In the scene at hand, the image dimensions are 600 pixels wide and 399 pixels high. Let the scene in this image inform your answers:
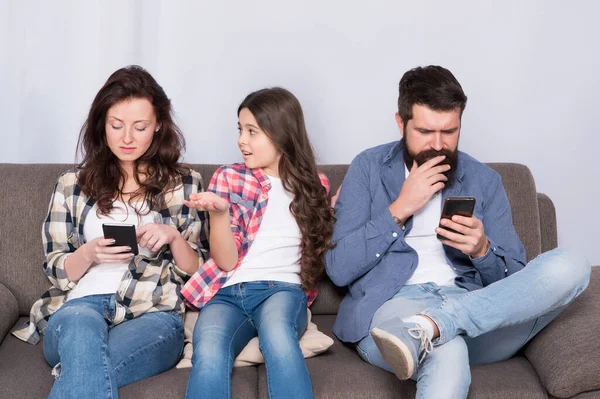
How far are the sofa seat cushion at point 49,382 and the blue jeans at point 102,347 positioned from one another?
0.13ft

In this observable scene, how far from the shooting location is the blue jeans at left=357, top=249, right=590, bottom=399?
215 centimetres

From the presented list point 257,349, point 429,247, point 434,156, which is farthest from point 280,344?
point 434,156

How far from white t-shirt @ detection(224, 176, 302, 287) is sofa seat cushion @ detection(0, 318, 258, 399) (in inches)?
13.2

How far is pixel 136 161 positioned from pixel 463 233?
1.10 metres

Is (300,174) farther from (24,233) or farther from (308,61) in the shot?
(24,233)

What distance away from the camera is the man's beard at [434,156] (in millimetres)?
2600

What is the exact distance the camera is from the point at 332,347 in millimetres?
2578

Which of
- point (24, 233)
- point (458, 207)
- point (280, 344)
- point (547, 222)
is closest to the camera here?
point (280, 344)

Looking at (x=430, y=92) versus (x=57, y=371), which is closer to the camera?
(x=57, y=371)

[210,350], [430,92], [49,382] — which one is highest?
[430,92]

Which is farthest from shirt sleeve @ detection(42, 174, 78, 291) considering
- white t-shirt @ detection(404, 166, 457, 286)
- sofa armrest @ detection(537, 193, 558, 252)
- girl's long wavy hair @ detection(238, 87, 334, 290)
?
sofa armrest @ detection(537, 193, 558, 252)

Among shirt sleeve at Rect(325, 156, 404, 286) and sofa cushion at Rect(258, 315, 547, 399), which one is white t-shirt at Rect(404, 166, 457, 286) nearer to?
shirt sleeve at Rect(325, 156, 404, 286)

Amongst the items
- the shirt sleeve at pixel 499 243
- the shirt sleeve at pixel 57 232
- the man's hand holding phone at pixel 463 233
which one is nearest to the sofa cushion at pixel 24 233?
the shirt sleeve at pixel 57 232

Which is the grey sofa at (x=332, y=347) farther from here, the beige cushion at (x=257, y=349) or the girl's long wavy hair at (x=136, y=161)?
the girl's long wavy hair at (x=136, y=161)
